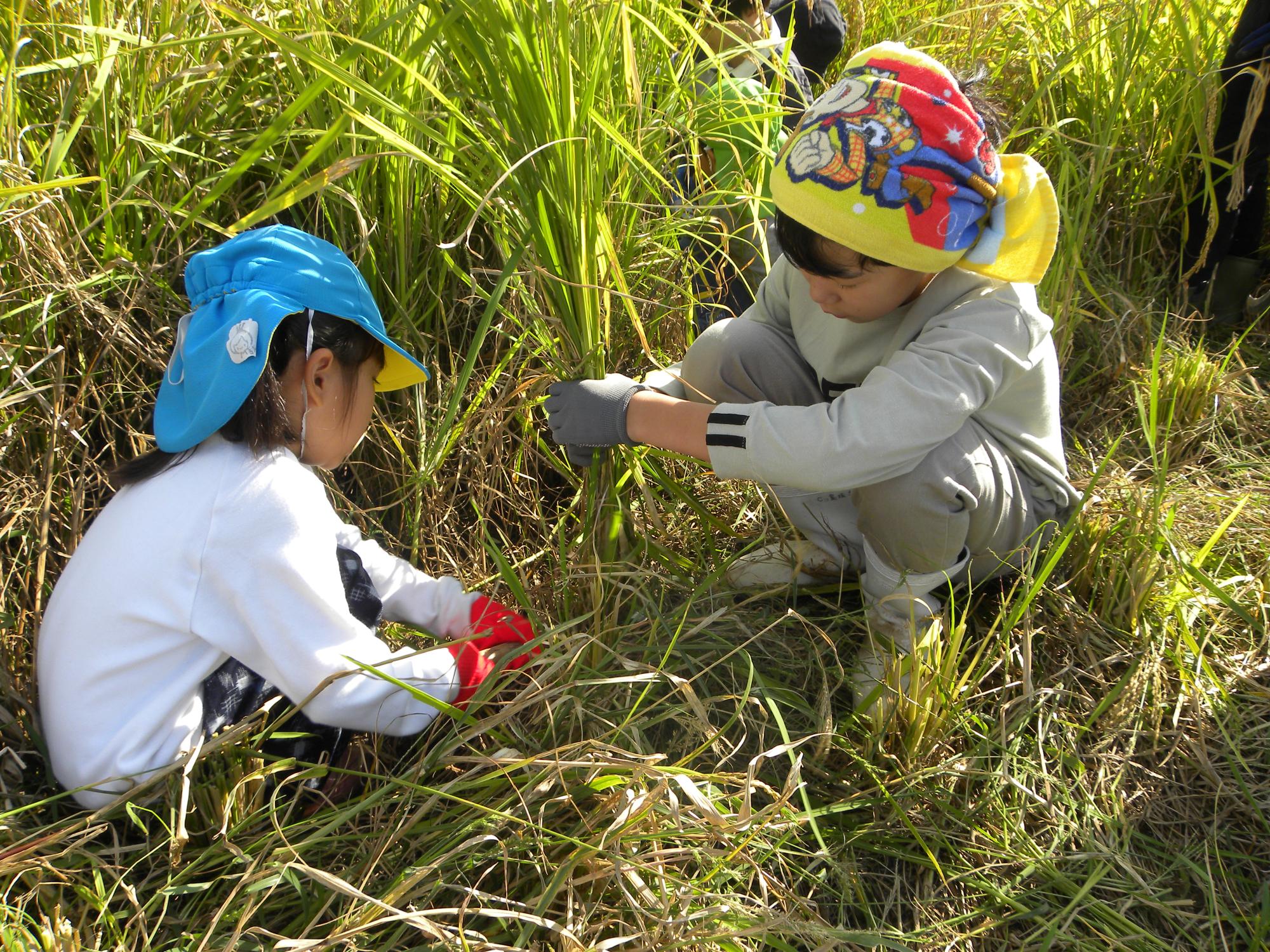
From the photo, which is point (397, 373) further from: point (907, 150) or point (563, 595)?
point (907, 150)

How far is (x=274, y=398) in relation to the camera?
122 cm

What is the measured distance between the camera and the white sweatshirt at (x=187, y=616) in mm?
1180

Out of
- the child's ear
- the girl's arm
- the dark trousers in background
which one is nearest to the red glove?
the girl's arm

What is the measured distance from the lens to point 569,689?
1.32m

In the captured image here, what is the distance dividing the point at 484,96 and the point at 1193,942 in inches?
55.1

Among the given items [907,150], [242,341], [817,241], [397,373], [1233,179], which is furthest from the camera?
[1233,179]

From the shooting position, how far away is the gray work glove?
142 cm

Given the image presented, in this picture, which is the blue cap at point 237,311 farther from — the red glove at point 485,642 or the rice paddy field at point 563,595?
the red glove at point 485,642

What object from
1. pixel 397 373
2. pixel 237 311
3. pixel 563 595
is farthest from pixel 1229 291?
pixel 237 311

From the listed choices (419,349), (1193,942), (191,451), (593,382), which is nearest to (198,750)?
(191,451)

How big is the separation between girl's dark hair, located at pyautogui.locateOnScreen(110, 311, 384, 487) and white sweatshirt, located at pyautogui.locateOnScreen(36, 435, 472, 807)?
2cm

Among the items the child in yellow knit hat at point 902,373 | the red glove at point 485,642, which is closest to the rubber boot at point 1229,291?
the child in yellow knit hat at point 902,373

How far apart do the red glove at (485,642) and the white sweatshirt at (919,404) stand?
0.39m

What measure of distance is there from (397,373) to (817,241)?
0.67 meters
